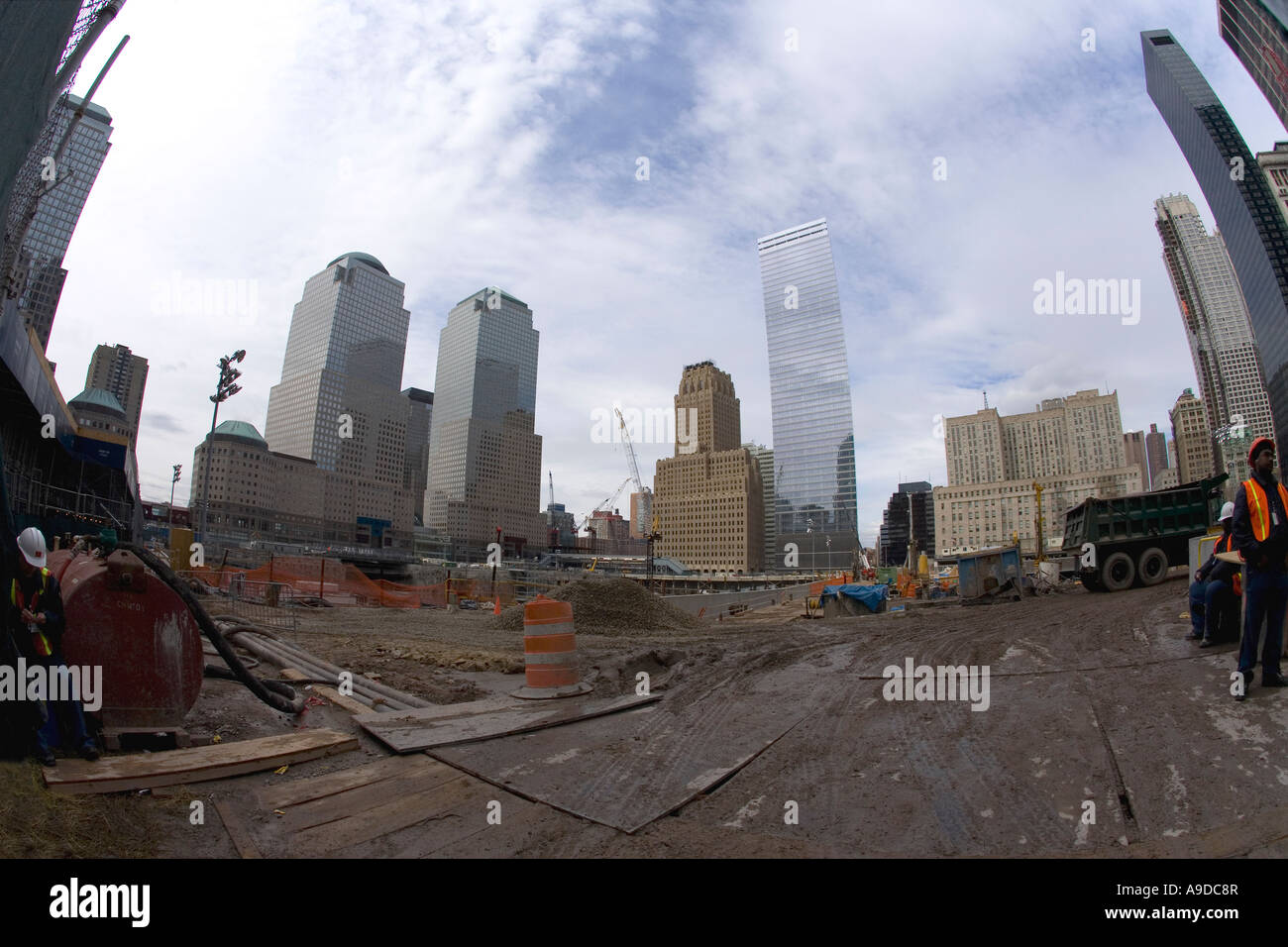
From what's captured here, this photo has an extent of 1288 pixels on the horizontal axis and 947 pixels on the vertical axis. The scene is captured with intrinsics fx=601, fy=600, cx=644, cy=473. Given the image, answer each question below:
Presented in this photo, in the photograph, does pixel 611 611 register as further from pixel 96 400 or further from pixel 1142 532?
pixel 96 400

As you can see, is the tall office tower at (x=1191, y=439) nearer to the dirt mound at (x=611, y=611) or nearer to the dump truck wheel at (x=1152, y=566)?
the dump truck wheel at (x=1152, y=566)

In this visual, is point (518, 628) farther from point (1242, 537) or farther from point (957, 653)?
point (1242, 537)

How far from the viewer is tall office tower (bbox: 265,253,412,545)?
528 feet

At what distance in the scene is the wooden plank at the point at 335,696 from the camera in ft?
20.8

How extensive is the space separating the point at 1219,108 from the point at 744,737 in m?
146

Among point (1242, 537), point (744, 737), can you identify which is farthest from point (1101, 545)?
point (744, 737)

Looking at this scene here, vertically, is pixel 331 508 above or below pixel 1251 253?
below

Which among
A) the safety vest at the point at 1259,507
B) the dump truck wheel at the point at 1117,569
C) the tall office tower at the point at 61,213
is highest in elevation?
the tall office tower at the point at 61,213

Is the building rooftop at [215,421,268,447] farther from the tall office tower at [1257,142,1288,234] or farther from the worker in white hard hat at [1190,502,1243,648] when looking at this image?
the tall office tower at [1257,142,1288,234]

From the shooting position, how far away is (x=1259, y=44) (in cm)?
7531

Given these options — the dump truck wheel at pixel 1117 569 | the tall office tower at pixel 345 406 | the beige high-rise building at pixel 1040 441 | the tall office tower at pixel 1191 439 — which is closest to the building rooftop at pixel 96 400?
the tall office tower at pixel 345 406

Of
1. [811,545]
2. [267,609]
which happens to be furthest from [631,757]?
[811,545]

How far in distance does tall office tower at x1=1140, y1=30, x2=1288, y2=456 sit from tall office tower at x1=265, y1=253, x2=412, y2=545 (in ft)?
554
